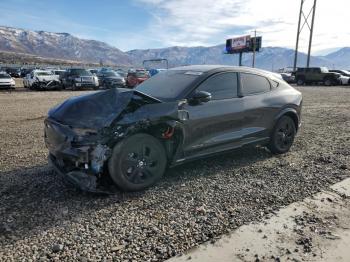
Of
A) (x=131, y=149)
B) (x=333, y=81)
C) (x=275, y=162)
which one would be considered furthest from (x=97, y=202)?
(x=333, y=81)

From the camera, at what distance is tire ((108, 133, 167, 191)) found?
4.33 m

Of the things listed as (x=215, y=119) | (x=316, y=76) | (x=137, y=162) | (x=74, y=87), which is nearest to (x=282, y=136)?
(x=215, y=119)

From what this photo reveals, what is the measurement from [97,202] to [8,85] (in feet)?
83.1

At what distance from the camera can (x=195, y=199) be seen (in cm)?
444

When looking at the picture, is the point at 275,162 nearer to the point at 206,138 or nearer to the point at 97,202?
the point at 206,138

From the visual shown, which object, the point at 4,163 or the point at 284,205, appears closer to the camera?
the point at 284,205

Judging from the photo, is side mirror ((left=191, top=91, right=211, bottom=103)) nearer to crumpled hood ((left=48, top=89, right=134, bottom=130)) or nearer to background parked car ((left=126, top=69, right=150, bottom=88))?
crumpled hood ((left=48, top=89, right=134, bottom=130))

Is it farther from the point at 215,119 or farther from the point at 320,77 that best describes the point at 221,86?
the point at 320,77

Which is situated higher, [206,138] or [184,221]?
[206,138]

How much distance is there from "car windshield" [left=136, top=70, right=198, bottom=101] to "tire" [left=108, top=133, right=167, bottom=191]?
830 millimetres

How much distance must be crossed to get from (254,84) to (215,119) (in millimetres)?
1318

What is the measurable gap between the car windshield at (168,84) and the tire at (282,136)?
2.00m

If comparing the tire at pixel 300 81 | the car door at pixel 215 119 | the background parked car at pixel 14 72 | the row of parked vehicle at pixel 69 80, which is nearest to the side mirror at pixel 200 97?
the car door at pixel 215 119

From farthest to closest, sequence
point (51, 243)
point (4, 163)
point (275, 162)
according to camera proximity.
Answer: point (275, 162) → point (4, 163) → point (51, 243)
